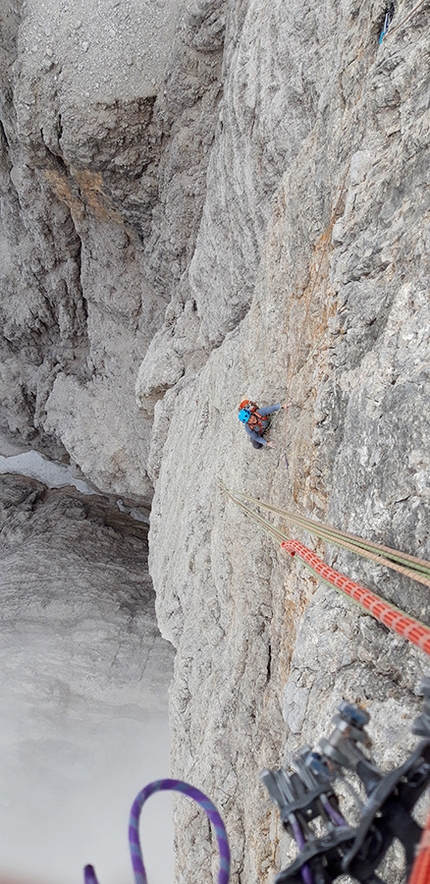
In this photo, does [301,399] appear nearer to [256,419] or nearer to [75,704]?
[256,419]

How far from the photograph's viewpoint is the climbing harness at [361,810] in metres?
1.19

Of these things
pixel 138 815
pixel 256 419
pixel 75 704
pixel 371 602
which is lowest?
pixel 75 704

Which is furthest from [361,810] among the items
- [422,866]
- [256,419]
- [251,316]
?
[251,316]

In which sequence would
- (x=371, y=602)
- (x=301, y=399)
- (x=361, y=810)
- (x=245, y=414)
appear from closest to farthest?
(x=361, y=810)
(x=371, y=602)
(x=301, y=399)
(x=245, y=414)

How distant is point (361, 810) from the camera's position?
1256 mm

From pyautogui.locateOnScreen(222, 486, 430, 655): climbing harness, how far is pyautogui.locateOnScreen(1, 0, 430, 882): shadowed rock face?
0.08 m

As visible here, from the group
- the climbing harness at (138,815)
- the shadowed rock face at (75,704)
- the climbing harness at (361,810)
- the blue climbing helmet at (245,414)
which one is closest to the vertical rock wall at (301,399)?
A: the blue climbing helmet at (245,414)

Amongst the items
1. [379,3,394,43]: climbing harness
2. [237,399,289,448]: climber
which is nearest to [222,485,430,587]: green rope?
[237,399,289,448]: climber

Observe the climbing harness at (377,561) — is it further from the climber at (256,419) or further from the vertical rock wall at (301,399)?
the climber at (256,419)

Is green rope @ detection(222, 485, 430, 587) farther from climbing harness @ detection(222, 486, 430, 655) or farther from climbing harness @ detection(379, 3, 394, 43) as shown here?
climbing harness @ detection(379, 3, 394, 43)

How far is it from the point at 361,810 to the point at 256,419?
11.1 feet

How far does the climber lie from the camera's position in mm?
4453

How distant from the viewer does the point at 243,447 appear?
5.00 metres

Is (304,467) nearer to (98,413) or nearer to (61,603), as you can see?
(98,413)
